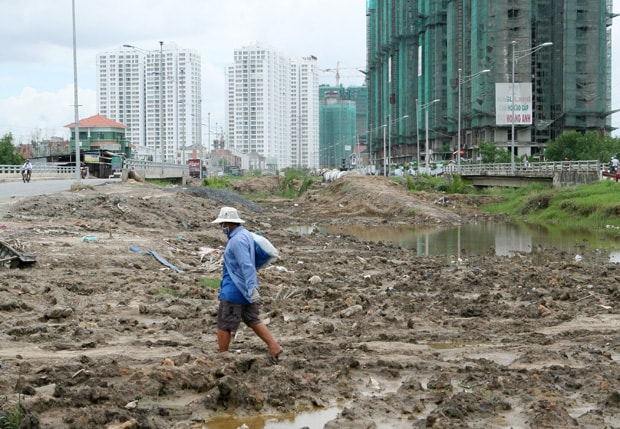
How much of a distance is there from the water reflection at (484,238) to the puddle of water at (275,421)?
1526cm

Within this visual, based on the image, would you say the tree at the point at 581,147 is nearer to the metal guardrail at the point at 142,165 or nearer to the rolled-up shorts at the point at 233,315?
the metal guardrail at the point at 142,165

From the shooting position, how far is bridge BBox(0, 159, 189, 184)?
5283 centimetres

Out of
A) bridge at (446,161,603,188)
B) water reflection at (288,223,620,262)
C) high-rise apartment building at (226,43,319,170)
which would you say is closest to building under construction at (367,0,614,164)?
bridge at (446,161,603,188)

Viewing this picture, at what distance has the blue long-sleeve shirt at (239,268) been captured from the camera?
325 inches

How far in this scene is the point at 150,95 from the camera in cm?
12050

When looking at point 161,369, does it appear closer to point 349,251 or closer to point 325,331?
point 325,331

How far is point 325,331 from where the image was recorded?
410 inches

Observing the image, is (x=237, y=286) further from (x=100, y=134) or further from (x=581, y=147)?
(x=100, y=134)

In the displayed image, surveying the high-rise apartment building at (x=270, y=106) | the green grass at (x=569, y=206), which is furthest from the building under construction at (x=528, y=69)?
the high-rise apartment building at (x=270, y=106)

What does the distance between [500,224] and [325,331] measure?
2696 cm

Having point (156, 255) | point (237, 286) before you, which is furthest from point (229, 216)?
point (156, 255)

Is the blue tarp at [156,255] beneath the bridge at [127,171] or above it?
beneath

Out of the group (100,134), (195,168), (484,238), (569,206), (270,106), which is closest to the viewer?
(484,238)

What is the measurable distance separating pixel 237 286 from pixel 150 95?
11624cm
